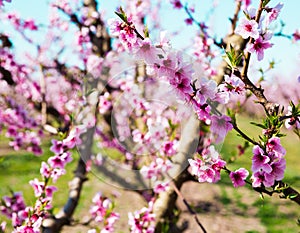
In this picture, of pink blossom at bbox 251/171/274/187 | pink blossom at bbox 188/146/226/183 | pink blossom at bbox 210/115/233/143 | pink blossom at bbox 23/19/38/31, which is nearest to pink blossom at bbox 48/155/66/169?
pink blossom at bbox 188/146/226/183

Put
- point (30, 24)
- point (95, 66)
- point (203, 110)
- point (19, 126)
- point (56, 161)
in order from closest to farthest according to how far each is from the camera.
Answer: point (203, 110), point (56, 161), point (95, 66), point (19, 126), point (30, 24)

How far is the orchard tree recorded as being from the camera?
1684 millimetres

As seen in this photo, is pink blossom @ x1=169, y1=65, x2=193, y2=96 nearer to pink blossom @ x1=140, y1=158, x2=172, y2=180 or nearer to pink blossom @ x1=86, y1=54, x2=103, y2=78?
pink blossom @ x1=140, y1=158, x2=172, y2=180

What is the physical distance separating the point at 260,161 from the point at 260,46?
52 cm

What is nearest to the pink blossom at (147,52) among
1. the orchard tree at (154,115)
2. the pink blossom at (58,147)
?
the orchard tree at (154,115)

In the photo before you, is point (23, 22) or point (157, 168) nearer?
point (157, 168)

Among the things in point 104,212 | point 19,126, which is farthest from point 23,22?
point 104,212

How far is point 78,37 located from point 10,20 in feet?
3.91

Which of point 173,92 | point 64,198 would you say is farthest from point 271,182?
point 64,198

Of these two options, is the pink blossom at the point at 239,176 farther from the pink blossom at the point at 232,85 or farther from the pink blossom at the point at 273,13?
the pink blossom at the point at 273,13

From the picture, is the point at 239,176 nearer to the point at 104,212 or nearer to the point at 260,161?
the point at 260,161

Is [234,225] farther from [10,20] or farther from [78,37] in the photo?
[10,20]

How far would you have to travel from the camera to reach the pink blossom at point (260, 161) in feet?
5.43

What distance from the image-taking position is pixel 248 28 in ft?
5.52
